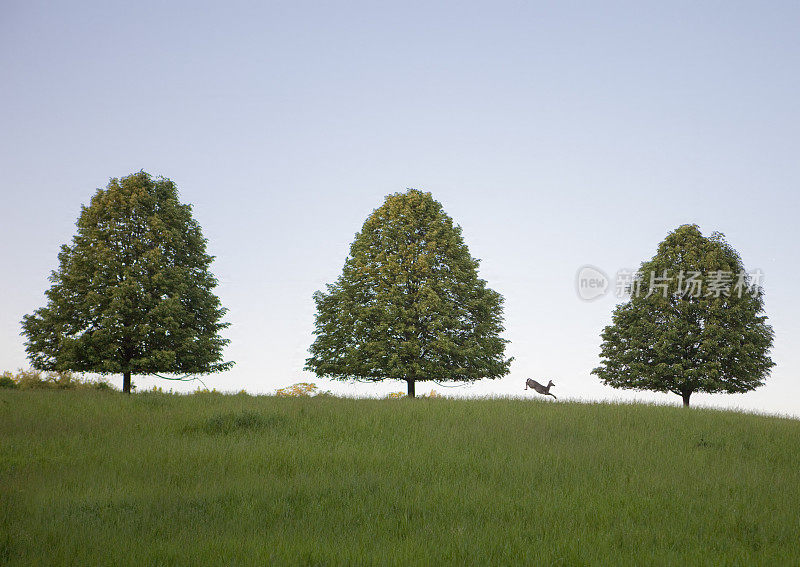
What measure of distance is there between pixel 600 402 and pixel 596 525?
15544 millimetres

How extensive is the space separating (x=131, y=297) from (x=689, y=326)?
30500 mm

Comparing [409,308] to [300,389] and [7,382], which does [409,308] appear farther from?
[7,382]

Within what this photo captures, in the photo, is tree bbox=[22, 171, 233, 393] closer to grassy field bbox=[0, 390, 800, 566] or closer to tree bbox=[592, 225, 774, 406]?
grassy field bbox=[0, 390, 800, 566]

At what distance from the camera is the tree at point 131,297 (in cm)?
2855

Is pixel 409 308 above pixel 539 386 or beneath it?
above

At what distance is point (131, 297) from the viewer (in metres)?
29.2

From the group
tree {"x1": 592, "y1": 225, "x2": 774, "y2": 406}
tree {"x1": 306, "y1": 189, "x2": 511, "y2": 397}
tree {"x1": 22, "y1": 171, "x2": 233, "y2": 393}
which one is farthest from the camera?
tree {"x1": 592, "y1": 225, "x2": 774, "y2": 406}

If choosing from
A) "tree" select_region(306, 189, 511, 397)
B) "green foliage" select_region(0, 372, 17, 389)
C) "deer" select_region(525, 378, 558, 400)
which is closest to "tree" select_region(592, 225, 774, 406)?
"tree" select_region(306, 189, 511, 397)

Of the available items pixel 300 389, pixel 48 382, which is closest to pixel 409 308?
pixel 300 389

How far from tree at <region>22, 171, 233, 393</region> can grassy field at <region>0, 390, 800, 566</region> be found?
7.28 meters

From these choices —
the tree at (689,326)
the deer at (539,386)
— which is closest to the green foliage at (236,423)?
the deer at (539,386)

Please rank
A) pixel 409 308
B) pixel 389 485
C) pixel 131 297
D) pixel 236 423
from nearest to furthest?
1. pixel 389 485
2. pixel 236 423
3. pixel 131 297
4. pixel 409 308

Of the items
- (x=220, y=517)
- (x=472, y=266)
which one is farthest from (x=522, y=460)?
(x=472, y=266)

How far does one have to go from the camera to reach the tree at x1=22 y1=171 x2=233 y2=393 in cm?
2855
